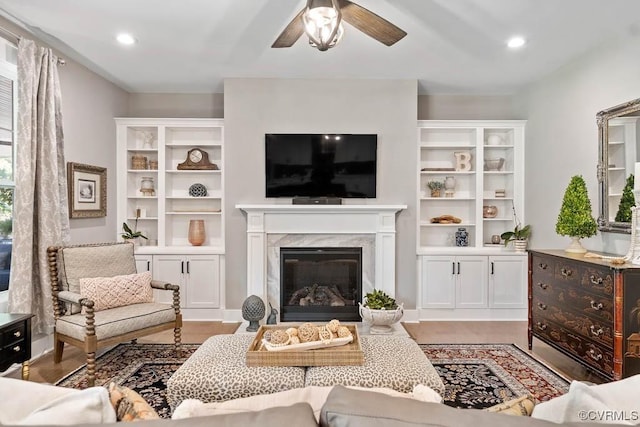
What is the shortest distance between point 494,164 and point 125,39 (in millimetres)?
4190

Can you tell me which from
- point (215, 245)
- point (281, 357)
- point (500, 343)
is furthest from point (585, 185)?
point (215, 245)

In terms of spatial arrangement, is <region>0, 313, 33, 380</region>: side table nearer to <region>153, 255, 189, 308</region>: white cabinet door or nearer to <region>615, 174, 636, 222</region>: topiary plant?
<region>153, 255, 189, 308</region>: white cabinet door

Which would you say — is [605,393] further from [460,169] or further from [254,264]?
[460,169]

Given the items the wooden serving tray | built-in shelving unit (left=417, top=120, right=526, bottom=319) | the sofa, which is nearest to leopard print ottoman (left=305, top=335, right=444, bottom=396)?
the wooden serving tray

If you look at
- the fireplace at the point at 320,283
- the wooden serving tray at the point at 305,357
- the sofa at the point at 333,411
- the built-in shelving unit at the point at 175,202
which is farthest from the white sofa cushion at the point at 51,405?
the built-in shelving unit at the point at 175,202

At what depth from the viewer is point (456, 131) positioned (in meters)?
4.83

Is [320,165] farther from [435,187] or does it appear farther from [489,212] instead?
[489,212]

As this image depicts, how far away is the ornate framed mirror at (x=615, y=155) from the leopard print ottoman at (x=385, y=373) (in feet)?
7.20

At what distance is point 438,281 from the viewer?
4.45 meters

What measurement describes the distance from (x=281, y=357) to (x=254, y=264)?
7.49 feet

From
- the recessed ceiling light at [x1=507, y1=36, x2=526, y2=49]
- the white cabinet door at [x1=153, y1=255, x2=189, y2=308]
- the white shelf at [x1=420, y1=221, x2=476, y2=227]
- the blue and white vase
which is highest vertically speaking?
the recessed ceiling light at [x1=507, y1=36, x2=526, y2=49]

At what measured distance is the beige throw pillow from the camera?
3076 mm

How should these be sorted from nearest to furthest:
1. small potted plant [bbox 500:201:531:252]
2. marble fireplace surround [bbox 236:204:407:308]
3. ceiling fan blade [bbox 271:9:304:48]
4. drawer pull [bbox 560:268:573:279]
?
ceiling fan blade [bbox 271:9:304:48]
drawer pull [bbox 560:268:573:279]
marble fireplace surround [bbox 236:204:407:308]
small potted plant [bbox 500:201:531:252]

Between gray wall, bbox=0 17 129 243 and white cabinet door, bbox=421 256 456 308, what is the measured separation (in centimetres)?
366
